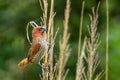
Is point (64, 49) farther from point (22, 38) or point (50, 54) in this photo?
point (22, 38)

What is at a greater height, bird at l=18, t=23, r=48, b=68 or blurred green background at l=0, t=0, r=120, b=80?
bird at l=18, t=23, r=48, b=68

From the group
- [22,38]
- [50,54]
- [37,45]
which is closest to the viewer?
[50,54]

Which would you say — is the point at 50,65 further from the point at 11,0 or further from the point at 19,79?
the point at 11,0

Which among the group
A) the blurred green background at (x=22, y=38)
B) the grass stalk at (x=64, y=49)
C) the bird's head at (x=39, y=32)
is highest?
the bird's head at (x=39, y=32)

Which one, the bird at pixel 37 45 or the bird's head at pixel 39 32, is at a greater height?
the bird's head at pixel 39 32

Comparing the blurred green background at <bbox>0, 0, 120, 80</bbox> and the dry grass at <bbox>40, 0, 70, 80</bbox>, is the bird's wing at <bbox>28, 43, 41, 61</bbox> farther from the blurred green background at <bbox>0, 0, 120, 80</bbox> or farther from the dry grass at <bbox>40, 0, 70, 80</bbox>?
the blurred green background at <bbox>0, 0, 120, 80</bbox>

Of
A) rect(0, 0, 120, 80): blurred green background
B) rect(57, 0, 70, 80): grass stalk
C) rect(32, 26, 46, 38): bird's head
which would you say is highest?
rect(32, 26, 46, 38): bird's head

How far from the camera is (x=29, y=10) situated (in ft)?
18.5

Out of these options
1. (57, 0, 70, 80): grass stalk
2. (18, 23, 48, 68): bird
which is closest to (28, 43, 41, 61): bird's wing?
(18, 23, 48, 68): bird

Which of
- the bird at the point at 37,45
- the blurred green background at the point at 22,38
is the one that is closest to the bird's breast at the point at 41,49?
the bird at the point at 37,45

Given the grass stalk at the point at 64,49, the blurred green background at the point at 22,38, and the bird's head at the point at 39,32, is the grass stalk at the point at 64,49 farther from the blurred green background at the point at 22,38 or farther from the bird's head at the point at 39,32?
the blurred green background at the point at 22,38

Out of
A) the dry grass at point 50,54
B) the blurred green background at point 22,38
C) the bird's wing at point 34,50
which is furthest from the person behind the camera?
the blurred green background at point 22,38

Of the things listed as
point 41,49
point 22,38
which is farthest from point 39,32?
point 22,38

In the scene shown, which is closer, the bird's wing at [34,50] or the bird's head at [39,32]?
the bird's head at [39,32]
